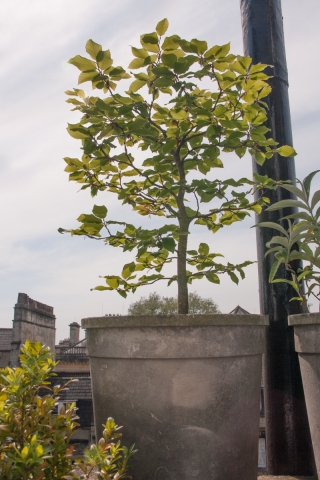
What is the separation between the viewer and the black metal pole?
1677 mm

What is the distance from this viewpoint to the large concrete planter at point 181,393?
122cm

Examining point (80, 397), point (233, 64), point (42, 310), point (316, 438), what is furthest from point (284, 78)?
point (42, 310)

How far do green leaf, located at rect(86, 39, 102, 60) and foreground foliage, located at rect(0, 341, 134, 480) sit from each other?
0.86m

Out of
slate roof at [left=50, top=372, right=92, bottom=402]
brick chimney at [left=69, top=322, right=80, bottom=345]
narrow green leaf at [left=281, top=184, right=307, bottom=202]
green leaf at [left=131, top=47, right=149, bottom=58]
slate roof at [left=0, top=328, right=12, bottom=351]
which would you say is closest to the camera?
green leaf at [left=131, top=47, right=149, bottom=58]

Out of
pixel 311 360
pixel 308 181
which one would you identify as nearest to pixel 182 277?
pixel 311 360

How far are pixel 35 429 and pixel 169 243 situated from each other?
62 cm

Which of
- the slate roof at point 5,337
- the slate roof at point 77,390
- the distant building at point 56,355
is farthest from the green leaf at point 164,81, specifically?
the slate roof at point 5,337

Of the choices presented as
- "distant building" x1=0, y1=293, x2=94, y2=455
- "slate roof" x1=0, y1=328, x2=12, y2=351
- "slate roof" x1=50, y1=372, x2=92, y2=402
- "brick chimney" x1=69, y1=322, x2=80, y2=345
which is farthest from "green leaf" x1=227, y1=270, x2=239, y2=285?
"brick chimney" x1=69, y1=322, x2=80, y2=345

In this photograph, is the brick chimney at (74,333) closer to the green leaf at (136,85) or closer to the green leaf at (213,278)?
the green leaf at (213,278)

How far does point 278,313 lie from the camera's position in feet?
5.80

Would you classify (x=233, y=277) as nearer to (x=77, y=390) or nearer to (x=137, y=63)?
(x=137, y=63)

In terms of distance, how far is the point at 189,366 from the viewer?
123cm

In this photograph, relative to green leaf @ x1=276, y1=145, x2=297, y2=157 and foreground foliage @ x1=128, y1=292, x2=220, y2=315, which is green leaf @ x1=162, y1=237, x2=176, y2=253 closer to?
green leaf @ x1=276, y1=145, x2=297, y2=157

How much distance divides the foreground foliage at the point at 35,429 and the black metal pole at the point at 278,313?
873 mm
